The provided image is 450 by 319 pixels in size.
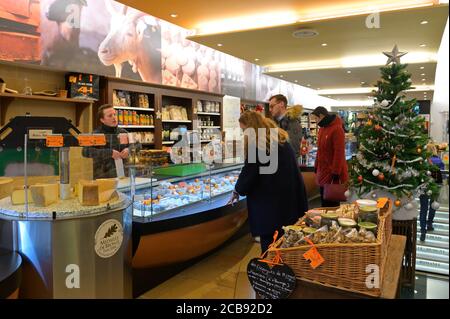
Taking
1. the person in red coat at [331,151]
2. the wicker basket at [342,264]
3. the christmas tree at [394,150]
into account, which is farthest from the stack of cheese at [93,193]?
the person in red coat at [331,151]

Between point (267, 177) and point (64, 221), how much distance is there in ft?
4.58

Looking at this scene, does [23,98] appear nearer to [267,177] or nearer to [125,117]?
[125,117]

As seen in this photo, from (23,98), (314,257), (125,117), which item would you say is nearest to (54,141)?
(314,257)

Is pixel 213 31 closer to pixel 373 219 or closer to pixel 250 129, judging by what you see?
pixel 250 129

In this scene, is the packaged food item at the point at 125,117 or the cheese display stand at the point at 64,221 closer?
the cheese display stand at the point at 64,221

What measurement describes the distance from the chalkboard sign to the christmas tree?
76.7 inches

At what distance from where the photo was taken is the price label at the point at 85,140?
2461 mm

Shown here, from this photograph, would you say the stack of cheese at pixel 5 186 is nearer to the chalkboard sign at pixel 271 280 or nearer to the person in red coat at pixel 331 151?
the chalkboard sign at pixel 271 280

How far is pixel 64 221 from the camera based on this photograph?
79.0 inches

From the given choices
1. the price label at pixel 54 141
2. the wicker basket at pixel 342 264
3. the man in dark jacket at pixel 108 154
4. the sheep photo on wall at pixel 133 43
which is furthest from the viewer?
the sheep photo on wall at pixel 133 43

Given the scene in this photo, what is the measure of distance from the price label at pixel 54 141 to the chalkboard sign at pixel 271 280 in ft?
4.68

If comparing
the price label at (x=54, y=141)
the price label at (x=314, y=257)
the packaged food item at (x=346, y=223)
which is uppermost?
the price label at (x=54, y=141)

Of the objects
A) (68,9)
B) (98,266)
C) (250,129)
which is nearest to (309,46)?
(68,9)

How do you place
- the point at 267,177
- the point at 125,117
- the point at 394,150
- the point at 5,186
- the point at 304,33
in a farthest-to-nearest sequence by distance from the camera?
the point at 125,117, the point at 304,33, the point at 394,150, the point at 267,177, the point at 5,186
